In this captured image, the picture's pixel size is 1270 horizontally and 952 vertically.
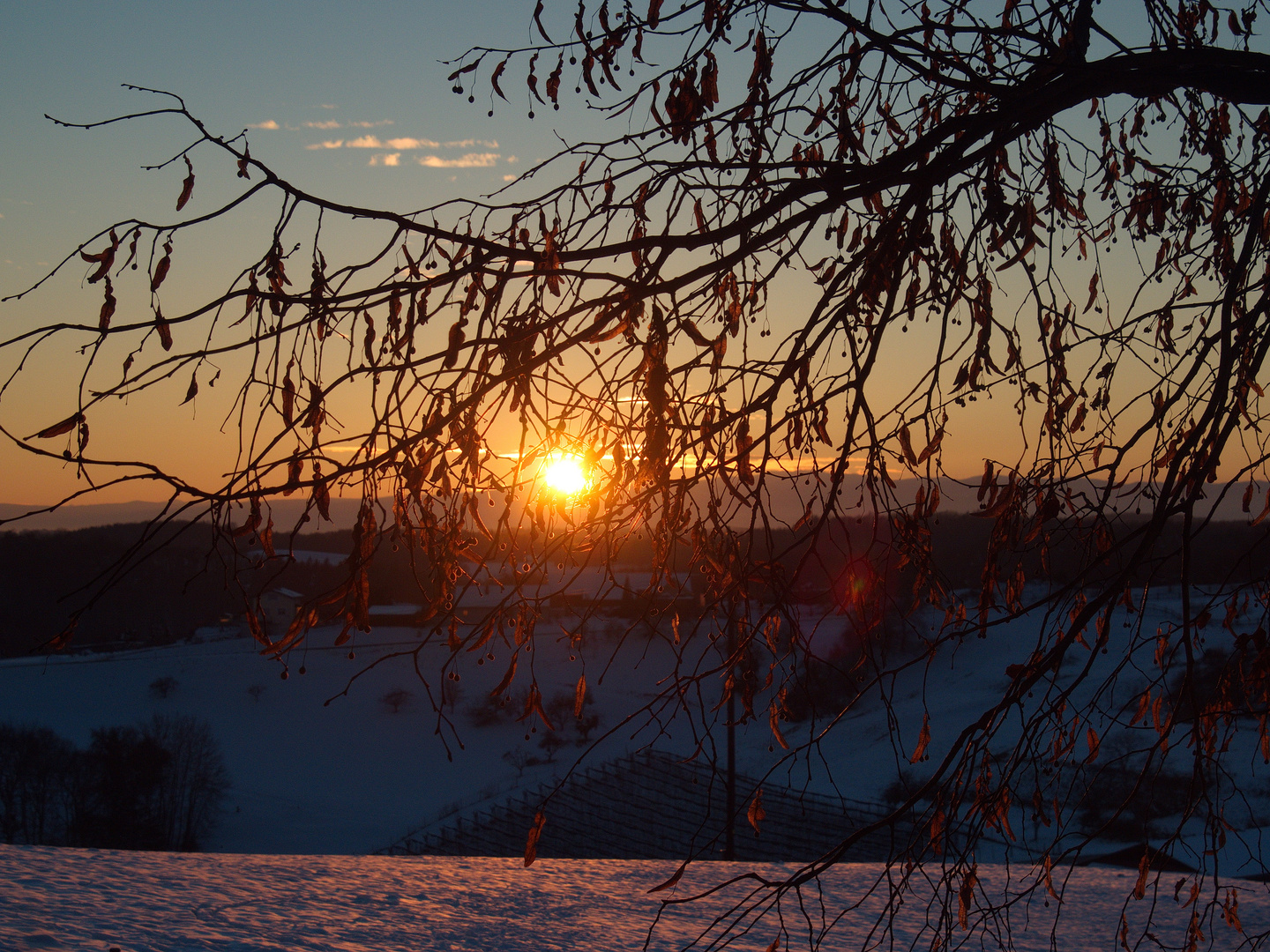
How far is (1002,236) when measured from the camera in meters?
2.21

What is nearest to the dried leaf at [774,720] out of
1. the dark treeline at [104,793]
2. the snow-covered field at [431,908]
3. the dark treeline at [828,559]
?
the dark treeline at [828,559]

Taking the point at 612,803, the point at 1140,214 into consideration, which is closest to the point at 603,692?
the point at 612,803

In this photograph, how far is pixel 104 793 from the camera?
67.7ft

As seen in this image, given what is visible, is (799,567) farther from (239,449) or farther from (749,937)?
(749,937)

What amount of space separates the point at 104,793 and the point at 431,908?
1881 cm

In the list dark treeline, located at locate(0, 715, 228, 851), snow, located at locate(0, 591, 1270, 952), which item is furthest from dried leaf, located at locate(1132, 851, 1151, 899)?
dark treeline, located at locate(0, 715, 228, 851)

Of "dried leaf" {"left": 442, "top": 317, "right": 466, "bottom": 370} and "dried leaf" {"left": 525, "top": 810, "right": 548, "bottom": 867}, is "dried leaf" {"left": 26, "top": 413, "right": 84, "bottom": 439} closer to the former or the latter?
"dried leaf" {"left": 442, "top": 317, "right": 466, "bottom": 370}

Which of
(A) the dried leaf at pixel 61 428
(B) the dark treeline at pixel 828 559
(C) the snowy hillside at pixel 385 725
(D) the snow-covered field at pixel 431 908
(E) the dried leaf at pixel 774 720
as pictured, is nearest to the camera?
(A) the dried leaf at pixel 61 428

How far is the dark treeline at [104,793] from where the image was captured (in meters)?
19.8

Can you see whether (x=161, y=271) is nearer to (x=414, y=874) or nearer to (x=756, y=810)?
(x=756, y=810)

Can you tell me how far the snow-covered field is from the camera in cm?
507

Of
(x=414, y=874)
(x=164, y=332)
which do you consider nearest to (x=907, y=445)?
(x=164, y=332)

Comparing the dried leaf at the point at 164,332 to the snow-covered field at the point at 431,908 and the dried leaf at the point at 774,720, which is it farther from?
the snow-covered field at the point at 431,908

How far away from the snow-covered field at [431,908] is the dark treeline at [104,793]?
15.6 metres
